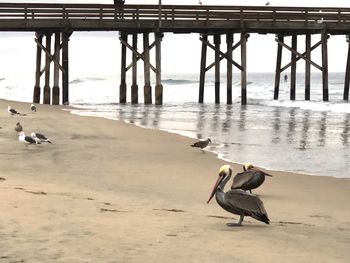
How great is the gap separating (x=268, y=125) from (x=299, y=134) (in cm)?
290

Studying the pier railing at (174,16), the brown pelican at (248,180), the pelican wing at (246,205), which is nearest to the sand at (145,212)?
the pelican wing at (246,205)

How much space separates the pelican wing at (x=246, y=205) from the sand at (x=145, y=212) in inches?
6.9

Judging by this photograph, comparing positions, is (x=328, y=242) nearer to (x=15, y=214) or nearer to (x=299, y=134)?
(x=15, y=214)

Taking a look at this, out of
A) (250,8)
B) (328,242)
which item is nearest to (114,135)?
(328,242)

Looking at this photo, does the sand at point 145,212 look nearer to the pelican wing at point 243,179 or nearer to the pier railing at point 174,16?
the pelican wing at point 243,179

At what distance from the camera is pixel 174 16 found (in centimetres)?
2762

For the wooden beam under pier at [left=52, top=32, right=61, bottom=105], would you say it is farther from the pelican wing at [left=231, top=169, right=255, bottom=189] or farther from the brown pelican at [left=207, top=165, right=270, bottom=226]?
the brown pelican at [left=207, top=165, right=270, bottom=226]

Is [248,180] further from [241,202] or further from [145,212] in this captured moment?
[241,202]

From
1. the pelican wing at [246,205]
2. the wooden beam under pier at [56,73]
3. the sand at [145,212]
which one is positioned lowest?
the sand at [145,212]

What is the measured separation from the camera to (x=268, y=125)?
19.3 m

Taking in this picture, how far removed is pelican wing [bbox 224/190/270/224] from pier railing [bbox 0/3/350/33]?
21529 mm

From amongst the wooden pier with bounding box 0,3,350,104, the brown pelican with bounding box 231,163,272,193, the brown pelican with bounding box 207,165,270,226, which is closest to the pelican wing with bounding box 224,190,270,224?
the brown pelican with bounding box 207,165,270,226

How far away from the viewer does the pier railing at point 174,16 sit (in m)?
25.7

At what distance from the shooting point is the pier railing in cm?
2566
